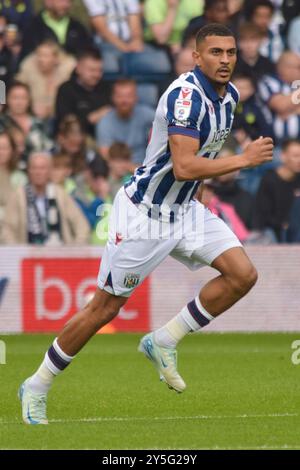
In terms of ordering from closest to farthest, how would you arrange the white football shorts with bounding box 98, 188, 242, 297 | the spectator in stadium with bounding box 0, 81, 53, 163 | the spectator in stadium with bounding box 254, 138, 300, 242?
the white football shorts with bounding box 98, 188, 242, 297
the spectator in stadium with bounding box 254, 138, 300, 242
the spectator in stadium with bounding box 0, 81, 53, 163

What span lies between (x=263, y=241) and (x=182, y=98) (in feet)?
22.7

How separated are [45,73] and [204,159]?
7775 millimetres

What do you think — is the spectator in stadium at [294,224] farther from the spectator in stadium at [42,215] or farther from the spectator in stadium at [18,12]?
the spectator in stadium at [18,12]

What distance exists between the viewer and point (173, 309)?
1329 cm

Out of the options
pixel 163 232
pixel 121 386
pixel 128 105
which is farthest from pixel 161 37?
pixel 163 232


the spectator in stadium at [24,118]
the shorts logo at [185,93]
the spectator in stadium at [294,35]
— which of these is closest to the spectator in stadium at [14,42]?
the spectator in stadium at [24,118]

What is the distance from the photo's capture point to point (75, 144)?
1402cm

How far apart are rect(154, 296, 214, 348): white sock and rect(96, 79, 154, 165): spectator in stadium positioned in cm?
682

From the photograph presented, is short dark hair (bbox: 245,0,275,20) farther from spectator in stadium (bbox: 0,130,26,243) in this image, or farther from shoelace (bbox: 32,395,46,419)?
shoelace (bbox: 32,395,46,419)

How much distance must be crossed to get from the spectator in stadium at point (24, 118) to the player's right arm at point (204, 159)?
24.0ft

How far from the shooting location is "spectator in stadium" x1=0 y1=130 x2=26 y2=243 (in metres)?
13.7

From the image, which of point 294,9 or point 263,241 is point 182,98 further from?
point 294,9

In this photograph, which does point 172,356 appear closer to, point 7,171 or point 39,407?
point 39,407

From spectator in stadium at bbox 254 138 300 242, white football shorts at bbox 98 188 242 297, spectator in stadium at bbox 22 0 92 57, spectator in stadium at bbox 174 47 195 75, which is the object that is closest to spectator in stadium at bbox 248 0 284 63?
spectator in stadium at bbox 174 47 195 75
